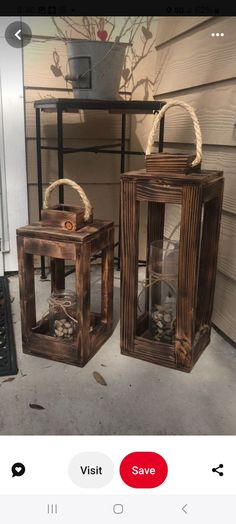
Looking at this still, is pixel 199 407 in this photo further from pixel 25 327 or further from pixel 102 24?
pixel 102 24

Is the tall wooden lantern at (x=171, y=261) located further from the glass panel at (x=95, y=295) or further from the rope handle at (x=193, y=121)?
the glass panel at (x=95, y=295)

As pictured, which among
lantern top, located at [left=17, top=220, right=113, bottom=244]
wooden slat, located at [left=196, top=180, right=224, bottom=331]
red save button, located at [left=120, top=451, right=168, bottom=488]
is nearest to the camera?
red save button, located at [left=120, top=451, right=168, bottom=488]

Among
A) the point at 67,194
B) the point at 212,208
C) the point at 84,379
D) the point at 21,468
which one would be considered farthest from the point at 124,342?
the point at 67,194

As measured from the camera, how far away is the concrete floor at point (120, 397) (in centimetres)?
88

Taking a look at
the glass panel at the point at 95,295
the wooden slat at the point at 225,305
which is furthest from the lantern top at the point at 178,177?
the glass panel at the point at 95,295

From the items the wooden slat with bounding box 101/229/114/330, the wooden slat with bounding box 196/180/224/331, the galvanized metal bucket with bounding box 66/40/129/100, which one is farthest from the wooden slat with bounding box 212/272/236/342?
the galvanized metal bucket with bounding box 66/40/129/100

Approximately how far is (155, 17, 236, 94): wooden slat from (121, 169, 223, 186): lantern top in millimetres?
279

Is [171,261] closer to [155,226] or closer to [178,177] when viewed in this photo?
[155,226]

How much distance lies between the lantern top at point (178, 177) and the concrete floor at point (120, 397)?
1.54ft

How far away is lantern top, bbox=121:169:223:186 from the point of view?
93 cm

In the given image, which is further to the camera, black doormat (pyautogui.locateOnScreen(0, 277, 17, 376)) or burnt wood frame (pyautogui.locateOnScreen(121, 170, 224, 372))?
black doormat (pyautogui.locateOnScreen(0, 277, 17, 376))

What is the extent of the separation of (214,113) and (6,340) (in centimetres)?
84

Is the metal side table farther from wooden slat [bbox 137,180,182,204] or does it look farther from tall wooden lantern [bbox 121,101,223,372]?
wooden slat [bbox 137,180,182,204]

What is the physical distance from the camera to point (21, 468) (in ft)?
1.72
